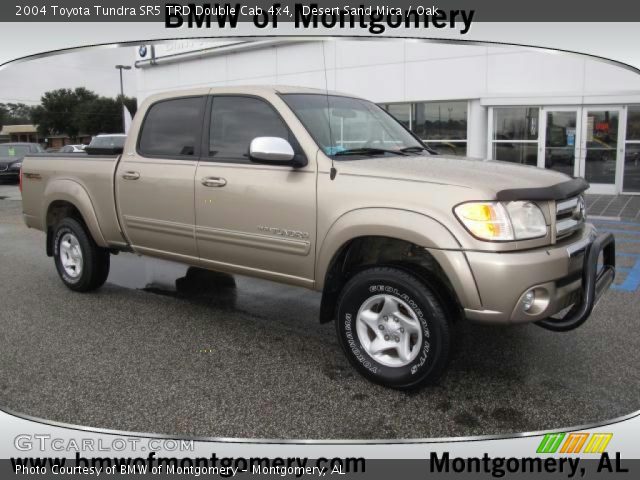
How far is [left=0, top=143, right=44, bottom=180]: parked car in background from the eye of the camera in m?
22.6

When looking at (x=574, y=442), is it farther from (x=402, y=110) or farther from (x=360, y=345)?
(x=402, y=110)

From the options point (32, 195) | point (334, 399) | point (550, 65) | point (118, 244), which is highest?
point (550, 65)

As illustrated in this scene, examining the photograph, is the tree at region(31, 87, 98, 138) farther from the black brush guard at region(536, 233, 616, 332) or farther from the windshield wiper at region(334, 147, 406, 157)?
the black brush guard at region(536, 233, 616, 332)

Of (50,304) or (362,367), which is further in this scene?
(50,304)

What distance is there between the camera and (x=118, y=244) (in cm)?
568

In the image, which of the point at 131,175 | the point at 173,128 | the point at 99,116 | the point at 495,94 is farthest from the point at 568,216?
the point at 99,116

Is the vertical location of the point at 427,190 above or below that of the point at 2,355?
above

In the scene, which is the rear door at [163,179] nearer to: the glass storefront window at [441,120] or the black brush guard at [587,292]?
the black brush guard at [587,292]

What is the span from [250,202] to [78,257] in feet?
8.95

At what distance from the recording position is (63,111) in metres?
42.9

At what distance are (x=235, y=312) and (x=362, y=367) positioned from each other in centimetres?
197

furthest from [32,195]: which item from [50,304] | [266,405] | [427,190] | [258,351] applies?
[427,190]

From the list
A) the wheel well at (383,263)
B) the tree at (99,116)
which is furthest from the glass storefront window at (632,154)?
the tree at (99,116)

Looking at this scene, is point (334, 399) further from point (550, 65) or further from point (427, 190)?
point (550, 65)
